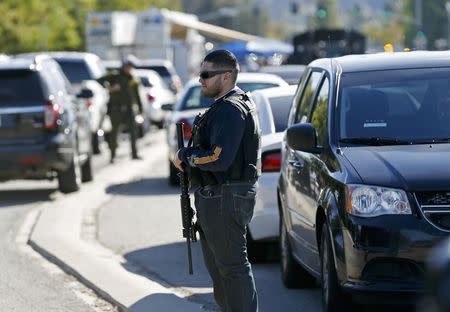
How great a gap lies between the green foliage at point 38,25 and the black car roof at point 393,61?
43700 millimetres

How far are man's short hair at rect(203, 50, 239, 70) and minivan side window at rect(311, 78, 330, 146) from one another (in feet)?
5.84

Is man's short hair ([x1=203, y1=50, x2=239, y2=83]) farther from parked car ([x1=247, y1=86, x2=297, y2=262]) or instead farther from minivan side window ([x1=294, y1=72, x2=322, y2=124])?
parked car ([x1=247, y1=86, x2=297, y2=262])

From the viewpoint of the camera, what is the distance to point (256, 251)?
12055mm

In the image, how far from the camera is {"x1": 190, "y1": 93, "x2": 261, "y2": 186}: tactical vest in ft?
24.9

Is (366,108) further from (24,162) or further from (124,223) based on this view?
(24,162)

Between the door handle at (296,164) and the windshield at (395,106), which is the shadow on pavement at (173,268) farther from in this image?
the windshield at (395,106)

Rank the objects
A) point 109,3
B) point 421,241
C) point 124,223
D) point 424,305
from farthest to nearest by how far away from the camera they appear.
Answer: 1. point 109,3
2. point 124,223
3. point 421,241
4. point 424,305

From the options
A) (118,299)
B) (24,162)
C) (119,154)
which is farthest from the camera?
(119,154)

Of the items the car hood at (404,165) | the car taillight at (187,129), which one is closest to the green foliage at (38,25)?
the car taillight at (187,129)

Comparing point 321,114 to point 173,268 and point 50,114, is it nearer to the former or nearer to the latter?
point 173,268

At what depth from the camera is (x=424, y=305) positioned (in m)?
4.14

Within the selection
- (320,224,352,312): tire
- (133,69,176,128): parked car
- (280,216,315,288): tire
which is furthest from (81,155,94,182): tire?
(133,69,176,128): parked car

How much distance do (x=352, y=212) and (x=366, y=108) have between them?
1.39m

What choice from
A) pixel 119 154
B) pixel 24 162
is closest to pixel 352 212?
pixel 24 162
